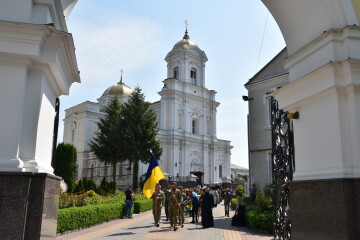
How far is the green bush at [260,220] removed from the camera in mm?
12477

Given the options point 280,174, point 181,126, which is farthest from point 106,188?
point 181,126

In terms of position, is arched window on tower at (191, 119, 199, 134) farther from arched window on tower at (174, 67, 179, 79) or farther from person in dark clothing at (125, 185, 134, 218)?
person in dark clothing at (125, 185, 134, 218)

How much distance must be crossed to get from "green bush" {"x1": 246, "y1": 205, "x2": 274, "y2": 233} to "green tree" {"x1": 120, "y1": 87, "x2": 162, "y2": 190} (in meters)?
21.1

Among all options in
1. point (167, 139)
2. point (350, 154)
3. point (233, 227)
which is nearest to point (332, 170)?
point (350, 154)

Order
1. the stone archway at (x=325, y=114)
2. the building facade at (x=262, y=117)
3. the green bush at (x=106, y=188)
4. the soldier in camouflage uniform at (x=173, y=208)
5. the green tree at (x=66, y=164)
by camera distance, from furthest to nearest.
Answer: the green bush at (x=106, y=188), the building facade at (x=262, y=117), the green tree at (x=66, y=164), the soldier in camouflage uniform at (x=173, y=208), the stone archway at (x=325, y=114)

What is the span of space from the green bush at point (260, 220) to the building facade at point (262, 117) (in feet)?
22.1

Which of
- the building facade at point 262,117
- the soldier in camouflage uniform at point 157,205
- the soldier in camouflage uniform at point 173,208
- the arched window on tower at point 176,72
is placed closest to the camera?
the soldier in camouflage uniform at point 173,208

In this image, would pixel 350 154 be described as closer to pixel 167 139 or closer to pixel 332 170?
pixel 332 170

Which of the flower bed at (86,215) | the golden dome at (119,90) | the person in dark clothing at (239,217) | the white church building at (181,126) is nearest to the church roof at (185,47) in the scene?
the white church building at (181,126)

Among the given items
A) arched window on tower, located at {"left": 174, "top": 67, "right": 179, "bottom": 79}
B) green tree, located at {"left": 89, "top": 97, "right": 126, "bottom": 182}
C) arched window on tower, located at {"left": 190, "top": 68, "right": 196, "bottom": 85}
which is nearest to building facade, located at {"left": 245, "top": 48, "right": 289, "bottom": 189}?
green tree, located at {"left": 89, "top": 97, "right": 126, "bottom": 182}

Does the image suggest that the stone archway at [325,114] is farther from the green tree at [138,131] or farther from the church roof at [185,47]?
the church roof at [185,47]

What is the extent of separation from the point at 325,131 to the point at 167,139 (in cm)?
4395

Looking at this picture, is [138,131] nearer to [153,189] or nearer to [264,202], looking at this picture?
[153,189]

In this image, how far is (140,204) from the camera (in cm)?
2255
